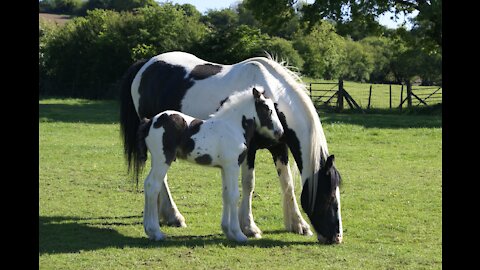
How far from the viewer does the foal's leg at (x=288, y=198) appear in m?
7.95

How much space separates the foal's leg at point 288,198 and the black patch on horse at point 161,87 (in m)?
1.46

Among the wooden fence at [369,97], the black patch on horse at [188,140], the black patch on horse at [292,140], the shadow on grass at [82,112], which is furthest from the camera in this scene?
the wooden fence at [369,97]

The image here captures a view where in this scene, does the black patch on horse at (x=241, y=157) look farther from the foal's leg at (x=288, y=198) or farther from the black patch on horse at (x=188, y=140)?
the foal's leg at (x=288, y=198)

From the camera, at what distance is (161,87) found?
8.73m

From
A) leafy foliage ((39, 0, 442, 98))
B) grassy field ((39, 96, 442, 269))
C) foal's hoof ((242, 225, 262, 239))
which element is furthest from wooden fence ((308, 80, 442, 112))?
foal's hoof ((242, 225, 262, 239))

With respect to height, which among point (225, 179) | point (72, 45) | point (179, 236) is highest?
point (72, 45)

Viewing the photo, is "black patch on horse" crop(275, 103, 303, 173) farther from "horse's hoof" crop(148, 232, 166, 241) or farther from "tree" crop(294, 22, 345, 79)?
"tree" crop(294, 22, 345, 79)

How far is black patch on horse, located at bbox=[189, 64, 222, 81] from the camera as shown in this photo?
8453mm

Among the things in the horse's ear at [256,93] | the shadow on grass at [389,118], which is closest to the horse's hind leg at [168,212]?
the horse's ear at [256,93]

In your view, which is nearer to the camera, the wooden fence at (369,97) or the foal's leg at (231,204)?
the foal's leg at (231,204)
